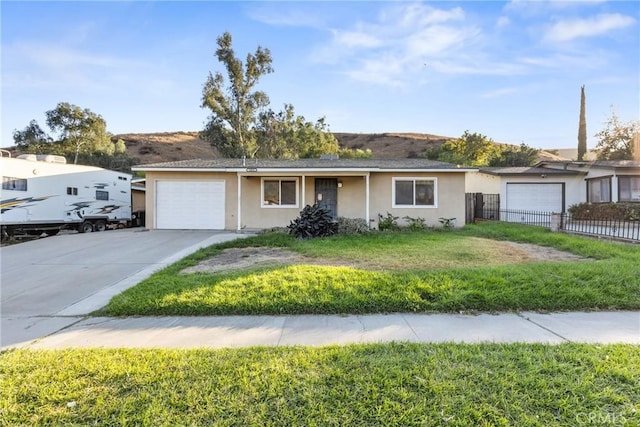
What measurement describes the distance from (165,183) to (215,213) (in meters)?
2.39

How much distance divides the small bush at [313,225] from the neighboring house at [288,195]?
233cm

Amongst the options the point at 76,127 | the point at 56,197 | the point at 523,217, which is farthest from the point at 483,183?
the point at 76,127

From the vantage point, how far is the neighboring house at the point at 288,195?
13.3 m

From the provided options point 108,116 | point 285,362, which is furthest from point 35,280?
point 108,116

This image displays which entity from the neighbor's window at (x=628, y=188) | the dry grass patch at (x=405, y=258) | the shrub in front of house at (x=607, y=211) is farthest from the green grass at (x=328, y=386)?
the neighbor's window at (x=628, y=188)

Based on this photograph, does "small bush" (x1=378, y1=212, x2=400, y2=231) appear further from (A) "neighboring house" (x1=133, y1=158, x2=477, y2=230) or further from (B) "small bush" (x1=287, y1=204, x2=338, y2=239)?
(B) "small bush" (x1=287, y1=204, x2=338, y2=239)

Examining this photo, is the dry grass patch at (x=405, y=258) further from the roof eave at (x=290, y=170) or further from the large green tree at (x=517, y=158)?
the large green tree at (x=517, y=158)

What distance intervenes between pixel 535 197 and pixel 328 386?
64.2 ft

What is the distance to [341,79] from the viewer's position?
662 inches

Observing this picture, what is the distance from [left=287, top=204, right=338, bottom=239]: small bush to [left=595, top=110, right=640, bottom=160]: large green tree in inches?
1133

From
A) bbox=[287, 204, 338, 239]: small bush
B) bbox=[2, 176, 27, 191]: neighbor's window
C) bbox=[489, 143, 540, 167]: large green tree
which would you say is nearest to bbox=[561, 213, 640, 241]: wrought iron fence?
bbox=[287, 204, 338, 239]: small bush

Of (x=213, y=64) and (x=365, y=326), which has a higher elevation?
(x=213, y=64)

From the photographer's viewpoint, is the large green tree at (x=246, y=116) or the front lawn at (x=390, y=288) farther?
the large green tree at (x=246, y=116)

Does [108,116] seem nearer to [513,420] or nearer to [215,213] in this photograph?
[215,213]
